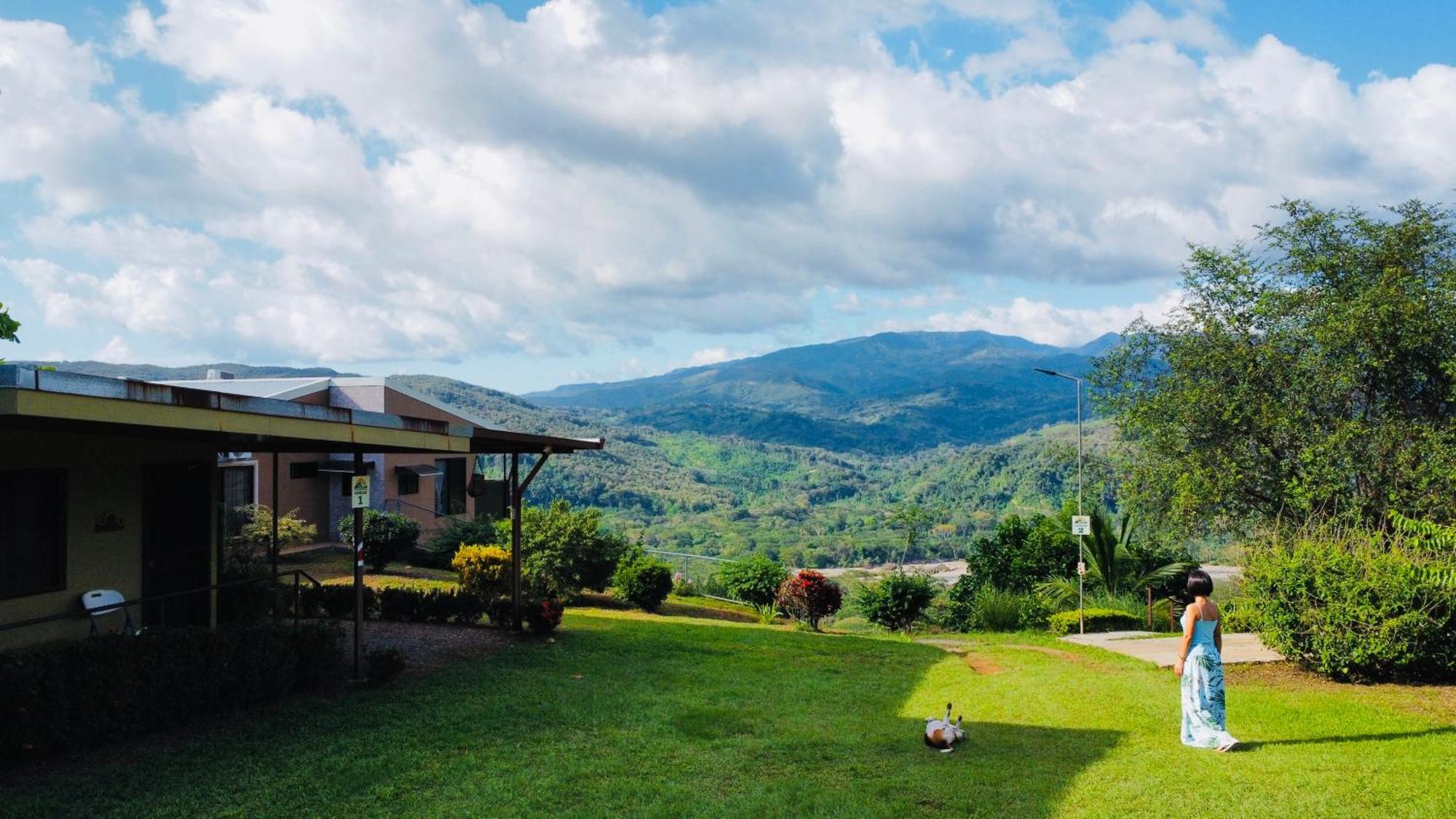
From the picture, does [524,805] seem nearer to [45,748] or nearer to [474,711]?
[474,711]

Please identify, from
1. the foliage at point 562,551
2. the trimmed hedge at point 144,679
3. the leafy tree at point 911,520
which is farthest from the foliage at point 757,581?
the trimmed hedge at point 144,679

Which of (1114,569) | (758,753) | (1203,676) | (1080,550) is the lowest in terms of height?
(1114,569)

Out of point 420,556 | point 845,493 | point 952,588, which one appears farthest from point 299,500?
point 845,493

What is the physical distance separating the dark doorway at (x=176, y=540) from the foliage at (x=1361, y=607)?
13124mm

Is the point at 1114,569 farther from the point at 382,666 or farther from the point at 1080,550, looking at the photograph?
the point at 382,666

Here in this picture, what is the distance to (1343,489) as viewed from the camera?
1750cm

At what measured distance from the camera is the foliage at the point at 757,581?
23031 millimetres

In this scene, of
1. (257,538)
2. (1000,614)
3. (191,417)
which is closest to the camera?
(191,417)

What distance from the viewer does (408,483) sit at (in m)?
30.4

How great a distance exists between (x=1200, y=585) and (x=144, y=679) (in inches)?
352

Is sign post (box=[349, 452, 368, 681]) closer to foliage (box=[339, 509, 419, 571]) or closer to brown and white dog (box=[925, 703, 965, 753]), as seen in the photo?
brown and white dog (box=[925, 703, 965, 753])

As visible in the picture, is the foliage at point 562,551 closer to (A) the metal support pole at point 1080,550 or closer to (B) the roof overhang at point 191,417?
(B) the roof overhang at point 191,417

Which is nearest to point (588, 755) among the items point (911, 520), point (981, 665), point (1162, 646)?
point (981, 665)

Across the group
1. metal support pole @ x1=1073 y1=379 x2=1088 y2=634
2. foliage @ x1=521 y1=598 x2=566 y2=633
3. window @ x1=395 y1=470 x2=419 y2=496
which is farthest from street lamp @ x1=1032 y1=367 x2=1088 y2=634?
window @ x1=395 y1=470 x2=419 y2=496
